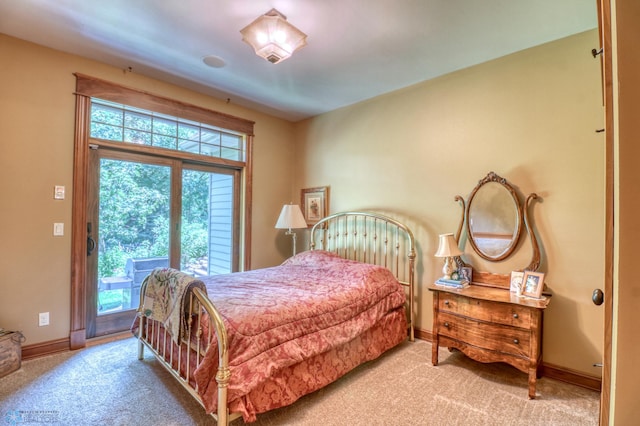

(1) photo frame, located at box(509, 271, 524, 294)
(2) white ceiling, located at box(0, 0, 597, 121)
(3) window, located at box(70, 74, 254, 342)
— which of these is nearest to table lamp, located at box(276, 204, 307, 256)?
(3) window, located at box(70, 74, 254, 342)

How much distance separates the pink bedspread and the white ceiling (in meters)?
2.05

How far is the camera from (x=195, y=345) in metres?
1.85

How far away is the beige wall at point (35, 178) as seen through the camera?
253 cm

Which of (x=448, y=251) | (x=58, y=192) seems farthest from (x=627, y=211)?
(x=58, y=192)

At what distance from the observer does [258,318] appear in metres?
1.83

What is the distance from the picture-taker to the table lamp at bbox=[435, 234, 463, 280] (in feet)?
8.81

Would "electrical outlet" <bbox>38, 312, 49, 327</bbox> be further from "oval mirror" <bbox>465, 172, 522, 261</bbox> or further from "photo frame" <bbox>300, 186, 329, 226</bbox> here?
"oval mirror" <bbox>465, 172, 522, 261</bbox>

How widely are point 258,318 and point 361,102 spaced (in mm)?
3034

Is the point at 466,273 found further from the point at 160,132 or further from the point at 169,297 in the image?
the point at 160,132

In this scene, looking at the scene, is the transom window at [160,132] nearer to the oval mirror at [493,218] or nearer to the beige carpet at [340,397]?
the beige carpet at [340,397]

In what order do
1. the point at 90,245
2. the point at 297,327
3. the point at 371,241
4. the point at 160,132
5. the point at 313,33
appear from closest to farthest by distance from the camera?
1. the point at 297,327
2. the point at 313,33
3. the point at 90,245
4. the point at 160,132
5. the point at 371,241

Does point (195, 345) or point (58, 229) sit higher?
point (58, 229)

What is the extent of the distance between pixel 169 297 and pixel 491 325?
2.40 meters

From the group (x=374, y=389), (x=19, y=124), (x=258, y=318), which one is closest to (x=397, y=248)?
(x=374, y=389)
